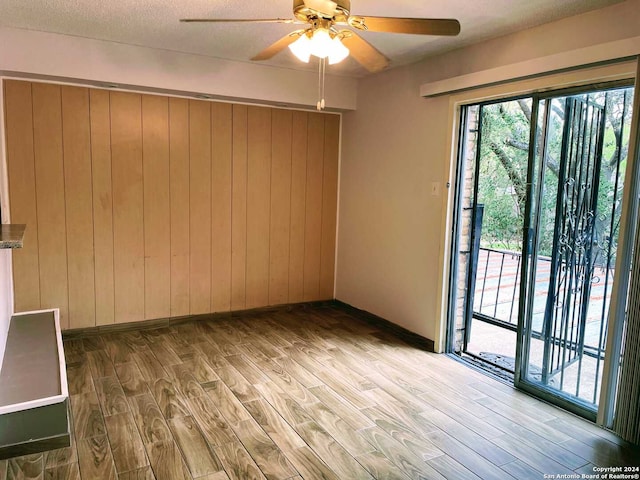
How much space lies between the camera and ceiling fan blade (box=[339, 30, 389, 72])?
221cm

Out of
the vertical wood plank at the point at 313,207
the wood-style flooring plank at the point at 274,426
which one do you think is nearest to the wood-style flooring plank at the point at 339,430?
the wood-style flooring plank at the point at 274,426

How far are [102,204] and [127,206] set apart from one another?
0.20 m

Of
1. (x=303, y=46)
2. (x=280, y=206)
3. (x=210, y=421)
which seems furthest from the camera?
(x=280, y=206)

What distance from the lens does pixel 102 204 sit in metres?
4.03

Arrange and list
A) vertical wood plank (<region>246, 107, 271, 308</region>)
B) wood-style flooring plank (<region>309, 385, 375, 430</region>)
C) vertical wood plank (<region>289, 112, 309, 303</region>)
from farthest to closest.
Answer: vertical wood plank (<region>289, 112, 309, 303</region>)
vertical wood plank (<region>246, 107, 271, 308</region>)
wood-style flooring plank (<region>309, 385, 375, 430</region>)

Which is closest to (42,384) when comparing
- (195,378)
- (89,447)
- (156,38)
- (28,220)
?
(89,447)

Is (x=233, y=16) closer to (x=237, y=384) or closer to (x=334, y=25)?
(x=334, y=25)

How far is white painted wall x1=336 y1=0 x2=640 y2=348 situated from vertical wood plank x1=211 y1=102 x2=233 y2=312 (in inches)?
49.2

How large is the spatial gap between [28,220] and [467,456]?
3.60 meters

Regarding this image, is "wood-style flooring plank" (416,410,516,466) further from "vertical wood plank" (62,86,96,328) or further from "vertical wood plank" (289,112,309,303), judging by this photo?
"vertical wood plank" (62,86,96,328)

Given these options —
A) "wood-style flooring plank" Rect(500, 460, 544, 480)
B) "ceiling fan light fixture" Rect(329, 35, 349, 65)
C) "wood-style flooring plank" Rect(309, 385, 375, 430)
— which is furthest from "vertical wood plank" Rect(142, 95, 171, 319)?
"wood-style flooring plank" Rect(500, 460, 544, 480)

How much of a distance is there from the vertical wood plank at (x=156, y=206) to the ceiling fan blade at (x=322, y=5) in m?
2.67

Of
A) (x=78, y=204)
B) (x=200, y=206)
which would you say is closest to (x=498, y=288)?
(x=200, y=206)

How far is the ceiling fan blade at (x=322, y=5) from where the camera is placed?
6.11 feet
